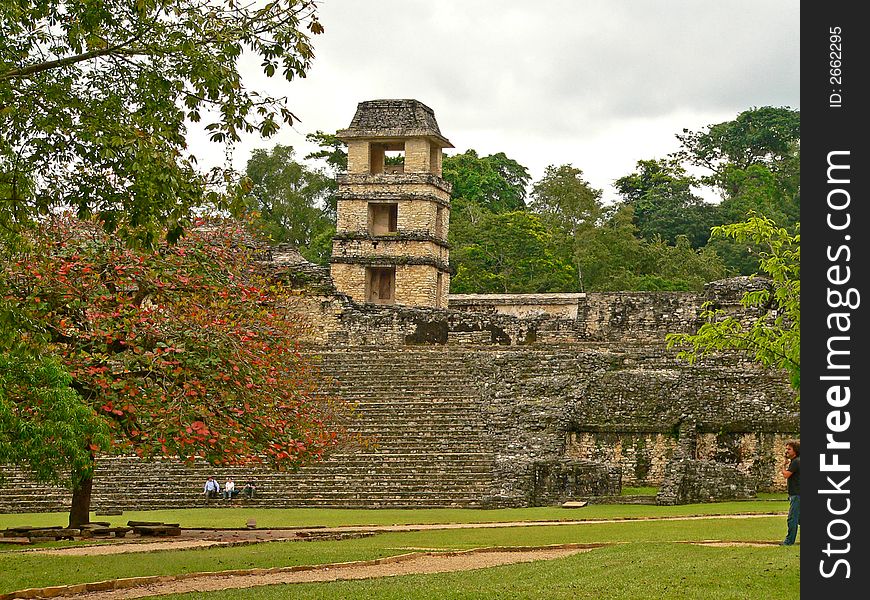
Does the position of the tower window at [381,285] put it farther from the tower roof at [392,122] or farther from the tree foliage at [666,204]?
the tree foliage at [666,204]

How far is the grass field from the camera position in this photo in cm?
924

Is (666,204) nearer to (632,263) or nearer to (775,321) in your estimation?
(632,263)

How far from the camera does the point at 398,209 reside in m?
39.4

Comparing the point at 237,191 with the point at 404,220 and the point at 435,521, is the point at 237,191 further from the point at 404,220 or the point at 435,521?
the point at 404,220

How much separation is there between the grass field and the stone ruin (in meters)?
1.97

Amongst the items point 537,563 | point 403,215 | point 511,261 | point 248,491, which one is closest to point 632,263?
point 511,261

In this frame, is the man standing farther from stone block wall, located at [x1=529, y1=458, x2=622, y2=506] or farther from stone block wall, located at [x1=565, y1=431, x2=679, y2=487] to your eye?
stone block wall, located at [x1=565, y1=431, x2=679, y2=487]

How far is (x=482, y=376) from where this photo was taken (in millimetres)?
25203

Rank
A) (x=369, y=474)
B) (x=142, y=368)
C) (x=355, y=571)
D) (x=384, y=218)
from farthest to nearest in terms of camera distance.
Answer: (x=384, y=218) → (x=369, y=474) → (x=142, y=368) → (x=355, y=571)

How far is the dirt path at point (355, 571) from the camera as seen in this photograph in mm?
10125

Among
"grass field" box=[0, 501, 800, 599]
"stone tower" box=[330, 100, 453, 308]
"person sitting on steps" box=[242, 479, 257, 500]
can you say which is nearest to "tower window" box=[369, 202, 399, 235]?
"stone tower" box=[330, 100, 453, 308]
